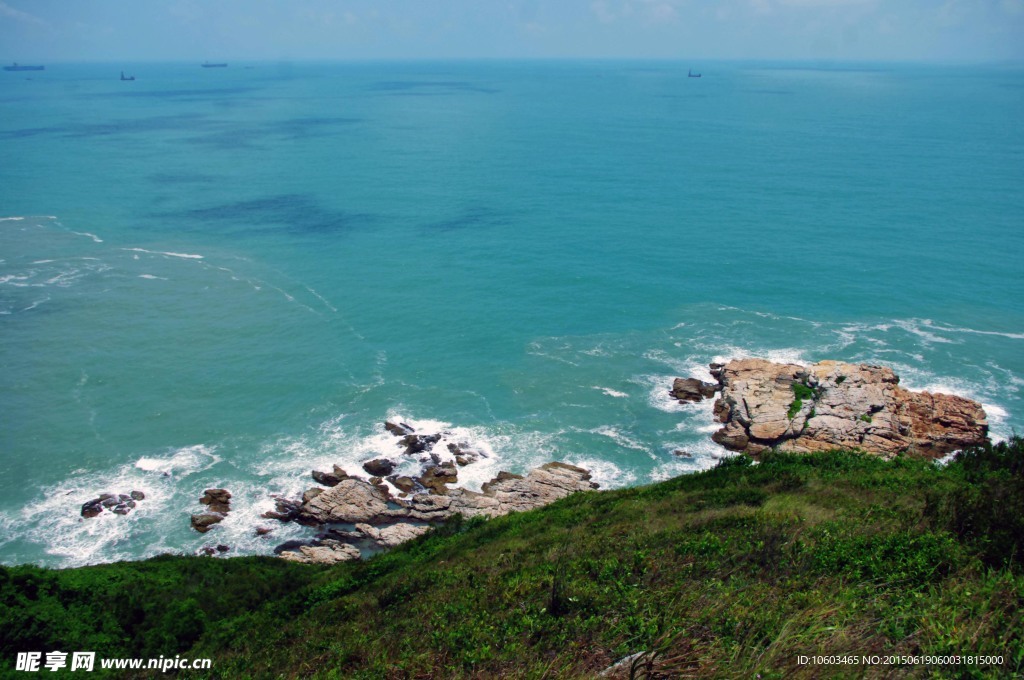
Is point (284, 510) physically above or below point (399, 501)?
below

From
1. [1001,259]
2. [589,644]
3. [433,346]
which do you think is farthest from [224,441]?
[1001,259]

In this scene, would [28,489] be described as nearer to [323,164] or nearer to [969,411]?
[969,411]

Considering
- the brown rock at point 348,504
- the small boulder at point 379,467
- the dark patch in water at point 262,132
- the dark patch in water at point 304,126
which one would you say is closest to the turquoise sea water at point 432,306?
the small boulder at point 379,467

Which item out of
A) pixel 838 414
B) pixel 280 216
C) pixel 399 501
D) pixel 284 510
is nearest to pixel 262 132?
pixel 280 216

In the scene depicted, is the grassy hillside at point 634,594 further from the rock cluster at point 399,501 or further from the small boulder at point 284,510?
the small boulder at point 284,510

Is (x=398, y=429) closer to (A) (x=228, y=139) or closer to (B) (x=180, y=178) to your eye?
(B) (x=180, y=178)

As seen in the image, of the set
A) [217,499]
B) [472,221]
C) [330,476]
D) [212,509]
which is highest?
[472,221]
